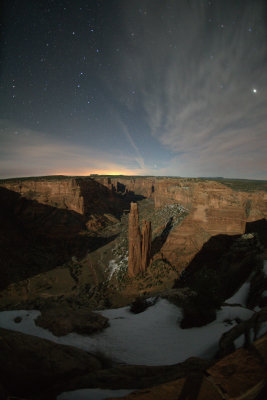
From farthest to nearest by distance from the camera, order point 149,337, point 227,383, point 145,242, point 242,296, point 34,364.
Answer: point 145,242 → point 242,296 → point 149,337 → point 34,364 → point 227,383

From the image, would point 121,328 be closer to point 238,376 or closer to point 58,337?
point 58,337

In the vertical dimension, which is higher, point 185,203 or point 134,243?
point 185,203

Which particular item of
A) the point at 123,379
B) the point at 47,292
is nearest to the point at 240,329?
the point at 123,379

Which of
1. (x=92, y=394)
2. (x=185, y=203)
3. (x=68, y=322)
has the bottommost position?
(x=68, y=322)

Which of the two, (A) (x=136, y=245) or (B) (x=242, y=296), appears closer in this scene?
(B) (x=242, y=296)

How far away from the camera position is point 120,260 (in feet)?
122

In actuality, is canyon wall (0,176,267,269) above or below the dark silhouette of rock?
above

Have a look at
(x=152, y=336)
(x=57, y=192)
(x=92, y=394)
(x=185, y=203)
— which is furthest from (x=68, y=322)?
(x=57, y=192)

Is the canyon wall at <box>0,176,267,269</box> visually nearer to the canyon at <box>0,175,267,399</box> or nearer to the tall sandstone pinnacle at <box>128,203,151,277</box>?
the canyon at <box>0,175,267,399</box>

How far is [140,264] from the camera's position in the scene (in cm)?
2938

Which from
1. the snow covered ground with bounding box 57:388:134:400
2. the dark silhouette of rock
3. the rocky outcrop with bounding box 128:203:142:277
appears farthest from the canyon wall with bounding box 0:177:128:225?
the snow covered ground with bounding box 57:388:134:400

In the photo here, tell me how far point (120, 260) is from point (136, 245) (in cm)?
→ 1106

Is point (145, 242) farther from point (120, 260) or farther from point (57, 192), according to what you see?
point (57, 192)

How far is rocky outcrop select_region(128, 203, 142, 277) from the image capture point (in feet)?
94.3
